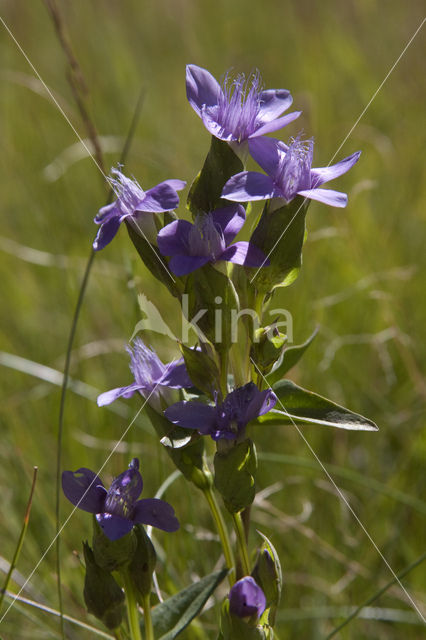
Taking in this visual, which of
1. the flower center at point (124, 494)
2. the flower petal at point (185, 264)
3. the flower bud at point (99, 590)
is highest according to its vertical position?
the flower petal at point (185, 264)

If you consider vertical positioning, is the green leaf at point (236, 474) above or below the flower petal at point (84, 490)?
above

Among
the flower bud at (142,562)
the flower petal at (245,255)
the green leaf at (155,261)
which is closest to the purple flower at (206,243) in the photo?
the flower petal at (245,255)

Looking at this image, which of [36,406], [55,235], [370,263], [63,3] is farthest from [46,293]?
[63,3]

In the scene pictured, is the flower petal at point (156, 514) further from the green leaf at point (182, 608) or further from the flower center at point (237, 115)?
the flower center at point (237, 115)

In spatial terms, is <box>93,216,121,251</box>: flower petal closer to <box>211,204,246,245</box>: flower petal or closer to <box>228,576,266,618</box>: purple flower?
<box>211,204,246,245</box>: flower petal

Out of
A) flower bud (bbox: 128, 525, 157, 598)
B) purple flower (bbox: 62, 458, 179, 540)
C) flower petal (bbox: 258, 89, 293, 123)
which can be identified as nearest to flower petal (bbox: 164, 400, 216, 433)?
purple flower (bbox: 62, 458, 179, 540)

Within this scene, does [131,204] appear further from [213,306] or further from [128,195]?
[213,306]

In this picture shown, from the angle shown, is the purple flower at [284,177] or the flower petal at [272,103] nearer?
the purple flower at [284,177]
